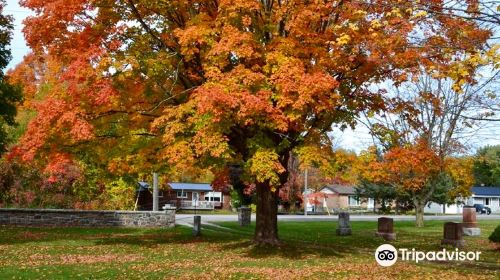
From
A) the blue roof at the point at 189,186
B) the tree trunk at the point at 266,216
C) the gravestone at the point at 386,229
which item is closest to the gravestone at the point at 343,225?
the gravestone at the point at 386,229

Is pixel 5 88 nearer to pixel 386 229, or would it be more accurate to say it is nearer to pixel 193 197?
pixel 386 229

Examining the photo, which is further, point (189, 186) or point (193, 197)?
point (193, 197)

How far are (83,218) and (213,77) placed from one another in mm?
16442

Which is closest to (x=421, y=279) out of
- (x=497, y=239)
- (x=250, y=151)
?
(x=250, y=151)

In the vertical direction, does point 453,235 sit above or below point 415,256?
above

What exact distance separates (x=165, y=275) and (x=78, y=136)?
485 centimetres

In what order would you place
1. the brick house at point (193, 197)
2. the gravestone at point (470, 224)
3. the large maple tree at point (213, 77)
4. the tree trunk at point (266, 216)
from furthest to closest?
the brick house at point (193, 197) → the gravestone at point (470, 224) → the tree trunk at point (266, 216) → the large maple tree at point (213, 77)

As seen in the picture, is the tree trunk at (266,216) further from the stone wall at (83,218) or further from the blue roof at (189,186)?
the blue roof at (189,186)

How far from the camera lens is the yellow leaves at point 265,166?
13.3 metres

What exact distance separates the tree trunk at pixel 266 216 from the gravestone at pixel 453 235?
6.96 metres

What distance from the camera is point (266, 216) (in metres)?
17.1

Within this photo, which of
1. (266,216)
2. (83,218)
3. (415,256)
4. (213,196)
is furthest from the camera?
(213,196)


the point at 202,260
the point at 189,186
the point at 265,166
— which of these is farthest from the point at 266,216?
the point at 189,186

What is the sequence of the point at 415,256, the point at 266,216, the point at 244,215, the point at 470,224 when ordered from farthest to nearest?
the point at 244,215 → the point at 470,224 → the point at 266,216 → the point at 415,256
